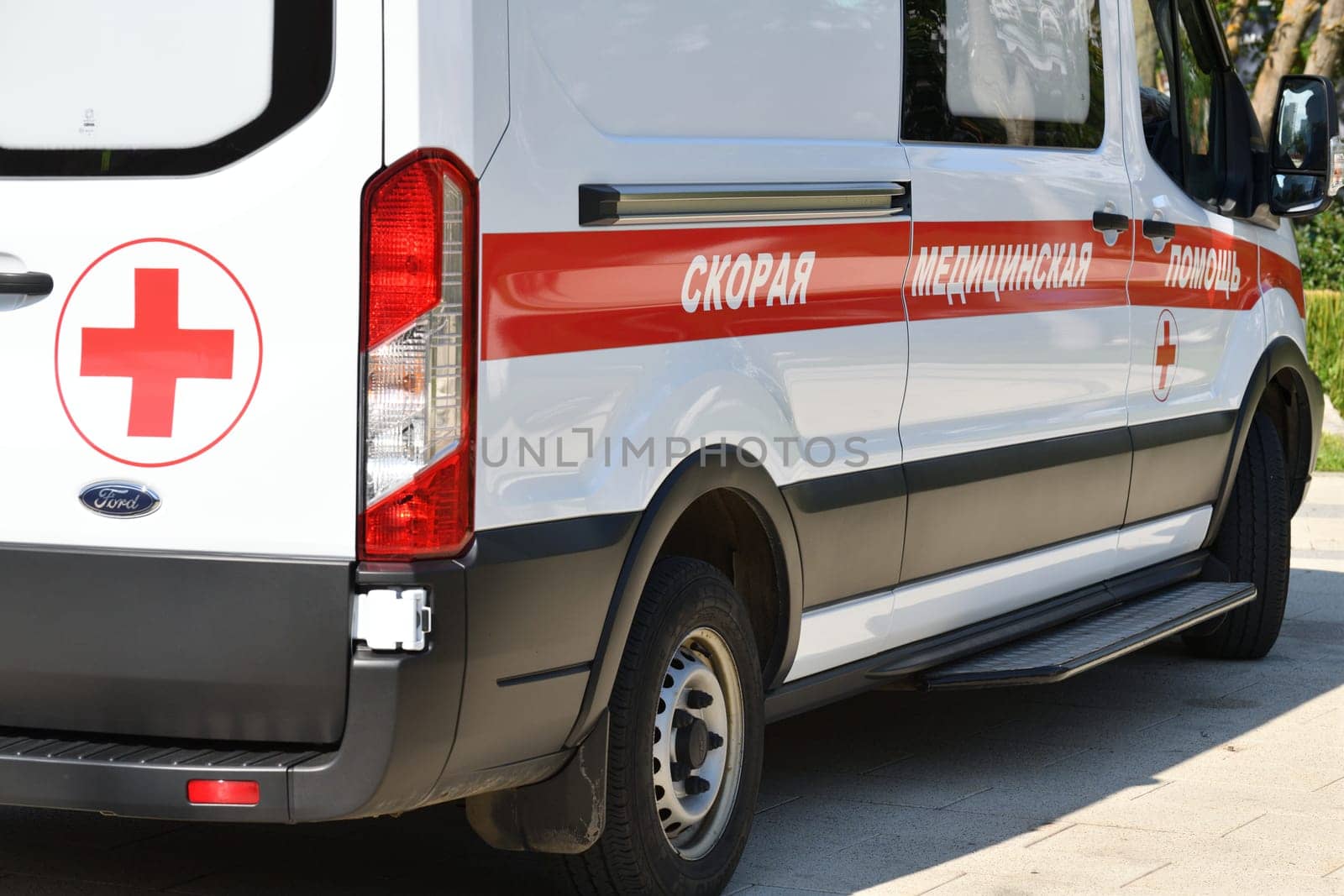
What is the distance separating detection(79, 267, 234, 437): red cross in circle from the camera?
3.18m

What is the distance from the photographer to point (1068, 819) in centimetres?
473

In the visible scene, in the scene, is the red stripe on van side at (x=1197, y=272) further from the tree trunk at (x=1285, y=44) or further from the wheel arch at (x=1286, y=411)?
the tree trunk at (x=1285, y=44)

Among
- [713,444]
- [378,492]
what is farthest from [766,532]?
[378,492]

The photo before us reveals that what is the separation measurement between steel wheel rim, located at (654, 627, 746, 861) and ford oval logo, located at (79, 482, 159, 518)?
1104 millimetres

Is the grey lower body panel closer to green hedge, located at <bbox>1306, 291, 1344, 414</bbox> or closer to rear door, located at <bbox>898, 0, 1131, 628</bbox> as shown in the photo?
rear door, located at <bbox>898, 0, 1131, 628</bbox>

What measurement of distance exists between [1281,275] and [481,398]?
420 cm

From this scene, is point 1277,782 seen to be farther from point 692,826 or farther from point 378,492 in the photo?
point 378,492

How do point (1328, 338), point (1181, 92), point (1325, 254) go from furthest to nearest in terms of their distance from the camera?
point (1325, 254) < point (1328, 338) < point (1181, 92)

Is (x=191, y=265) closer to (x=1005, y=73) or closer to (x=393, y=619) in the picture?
(x=393, y=619)

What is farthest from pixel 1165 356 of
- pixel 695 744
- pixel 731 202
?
pixel 695 744

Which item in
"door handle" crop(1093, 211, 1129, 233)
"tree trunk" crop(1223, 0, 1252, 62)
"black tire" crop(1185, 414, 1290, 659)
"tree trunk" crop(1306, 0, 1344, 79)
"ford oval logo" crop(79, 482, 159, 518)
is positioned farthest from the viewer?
"tree trunk" crop(1223, 0, 1252, 62)

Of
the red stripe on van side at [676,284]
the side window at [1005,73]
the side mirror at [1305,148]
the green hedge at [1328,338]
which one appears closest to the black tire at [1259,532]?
the side mirror at [1305,148]

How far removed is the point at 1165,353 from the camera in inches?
228
